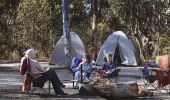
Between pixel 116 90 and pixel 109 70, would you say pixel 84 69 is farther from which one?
pixel 116 90

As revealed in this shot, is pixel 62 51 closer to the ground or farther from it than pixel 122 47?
closer to the ground

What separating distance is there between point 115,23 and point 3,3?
30.9 ft

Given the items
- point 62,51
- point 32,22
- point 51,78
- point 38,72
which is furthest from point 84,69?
point 32,22

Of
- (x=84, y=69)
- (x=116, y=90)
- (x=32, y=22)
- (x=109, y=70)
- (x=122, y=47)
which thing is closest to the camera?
(x=116, y=90)

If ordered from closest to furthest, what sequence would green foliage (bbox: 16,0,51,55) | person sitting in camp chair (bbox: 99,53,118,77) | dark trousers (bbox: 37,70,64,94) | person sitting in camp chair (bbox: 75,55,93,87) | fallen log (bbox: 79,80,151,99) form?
fallen log (bbox: 79,80,151,99)
dark trousers (bbox: 37,70,64,94)
person sitting in camp chair (bbox: 75,55,93,87)
person sitting in camp chair (bbox: 99,53,118,77)
green foliage (bbox: 16,0,51,55)

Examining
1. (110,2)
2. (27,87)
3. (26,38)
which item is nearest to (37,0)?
(26,38)

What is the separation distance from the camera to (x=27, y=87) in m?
11.3

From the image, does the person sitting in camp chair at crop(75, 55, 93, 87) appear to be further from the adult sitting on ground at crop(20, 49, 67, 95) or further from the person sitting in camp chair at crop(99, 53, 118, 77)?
the adult sitting on ground at crop(20, 49, 67, 95)

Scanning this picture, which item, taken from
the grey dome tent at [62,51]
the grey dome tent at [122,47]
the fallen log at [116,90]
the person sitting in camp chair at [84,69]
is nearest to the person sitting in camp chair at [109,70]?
the person sitting in camp chair at [84,69]

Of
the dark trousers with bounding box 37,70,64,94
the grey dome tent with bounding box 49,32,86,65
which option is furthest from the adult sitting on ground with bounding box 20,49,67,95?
the grey dome tent with bounding box 49,32,86,65

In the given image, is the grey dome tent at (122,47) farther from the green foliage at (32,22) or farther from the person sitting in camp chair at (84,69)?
the person sitting in camp chair at (84,69)

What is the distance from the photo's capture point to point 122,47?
2528 centimetres

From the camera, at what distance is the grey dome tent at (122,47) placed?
25062 mm

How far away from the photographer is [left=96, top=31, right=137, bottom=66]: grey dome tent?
25.1 meters
